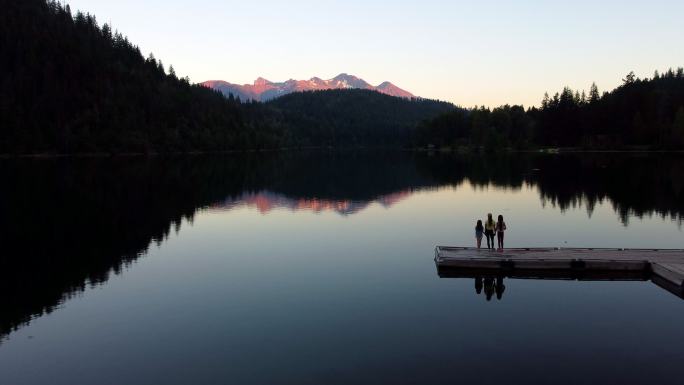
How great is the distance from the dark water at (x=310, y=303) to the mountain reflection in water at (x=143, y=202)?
14.6 inches

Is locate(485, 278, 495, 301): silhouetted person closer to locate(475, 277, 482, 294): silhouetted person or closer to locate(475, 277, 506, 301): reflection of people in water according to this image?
locate(475, 277, 506, 301): reflection of people in water

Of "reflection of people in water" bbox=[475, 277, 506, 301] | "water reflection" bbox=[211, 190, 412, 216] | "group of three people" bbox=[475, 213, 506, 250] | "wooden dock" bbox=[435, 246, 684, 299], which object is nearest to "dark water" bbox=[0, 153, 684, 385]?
"reflection of people in water" bbox=[475, 277, 506, 301]

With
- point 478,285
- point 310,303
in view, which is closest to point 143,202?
point 310,303

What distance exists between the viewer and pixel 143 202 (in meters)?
71.8

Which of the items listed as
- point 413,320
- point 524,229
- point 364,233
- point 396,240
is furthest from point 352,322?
point 524,229

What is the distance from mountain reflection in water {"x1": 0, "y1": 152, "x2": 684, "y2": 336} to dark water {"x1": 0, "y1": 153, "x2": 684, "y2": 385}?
14.6 inches

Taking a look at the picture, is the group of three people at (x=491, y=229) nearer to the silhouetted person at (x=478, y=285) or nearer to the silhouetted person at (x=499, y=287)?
the silhouetted person at (x=499, y=287)

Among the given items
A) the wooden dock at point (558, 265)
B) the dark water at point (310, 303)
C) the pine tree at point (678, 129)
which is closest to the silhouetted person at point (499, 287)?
the dark water at point (310, 303)

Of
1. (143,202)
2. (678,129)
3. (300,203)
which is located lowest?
(300,203)

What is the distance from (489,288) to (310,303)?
36.4 feet

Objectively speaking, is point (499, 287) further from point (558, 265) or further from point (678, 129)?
point (678, 129)

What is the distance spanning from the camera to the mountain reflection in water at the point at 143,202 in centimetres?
3656

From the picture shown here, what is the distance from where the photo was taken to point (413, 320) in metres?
26.8

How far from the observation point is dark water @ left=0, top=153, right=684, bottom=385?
21516 millimetres
